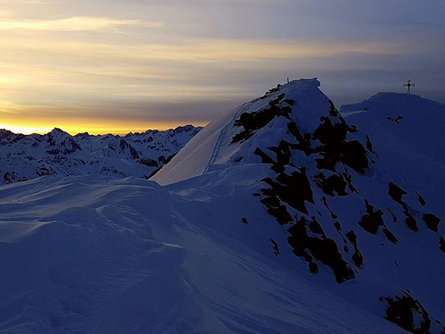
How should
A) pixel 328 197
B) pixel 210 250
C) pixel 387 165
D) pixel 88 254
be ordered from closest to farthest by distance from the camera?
1. pixel 88 254
2. pixel 210 250
3. pixel 328 197
4. pixel 387 165

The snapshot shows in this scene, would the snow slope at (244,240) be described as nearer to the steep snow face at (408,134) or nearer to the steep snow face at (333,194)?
the steep snow face at (333,194)

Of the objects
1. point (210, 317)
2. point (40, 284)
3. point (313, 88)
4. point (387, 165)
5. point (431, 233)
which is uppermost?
point (313, 88)

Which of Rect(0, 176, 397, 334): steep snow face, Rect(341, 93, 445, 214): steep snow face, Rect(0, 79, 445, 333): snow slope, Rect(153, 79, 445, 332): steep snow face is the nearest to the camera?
Rect(0, 176, 397, 334): steep snow face

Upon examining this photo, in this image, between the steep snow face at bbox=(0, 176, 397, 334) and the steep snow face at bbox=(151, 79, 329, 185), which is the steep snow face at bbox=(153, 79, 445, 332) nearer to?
the steep snow face at bbox=(151, 79, 329, 185)

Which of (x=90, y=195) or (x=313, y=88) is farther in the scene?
(x=313, y=88)

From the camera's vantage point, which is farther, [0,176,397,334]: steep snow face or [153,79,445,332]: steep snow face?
[153,79,445,332]: steep snow face

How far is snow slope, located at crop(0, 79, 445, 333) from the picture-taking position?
854 centimetres

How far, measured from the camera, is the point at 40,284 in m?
8.44

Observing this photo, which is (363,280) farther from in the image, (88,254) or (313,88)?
(313,88)

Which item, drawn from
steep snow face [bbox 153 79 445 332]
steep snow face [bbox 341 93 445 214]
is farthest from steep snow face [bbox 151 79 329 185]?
steep snow face [bbox 341 93 445 214]

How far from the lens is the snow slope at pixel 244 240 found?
8539 millimetres

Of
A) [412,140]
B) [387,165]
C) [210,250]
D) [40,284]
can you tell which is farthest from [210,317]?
[412,140]

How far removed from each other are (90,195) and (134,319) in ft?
34.7

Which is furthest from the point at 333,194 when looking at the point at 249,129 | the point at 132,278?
the point at 132,278
